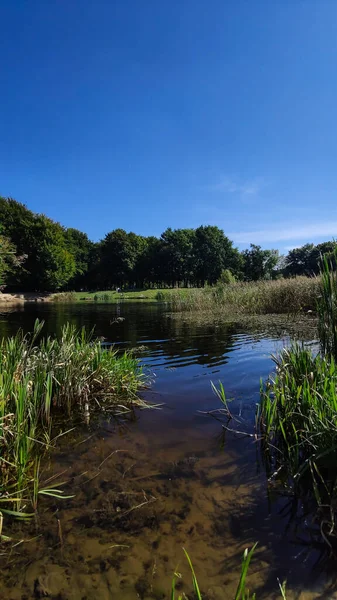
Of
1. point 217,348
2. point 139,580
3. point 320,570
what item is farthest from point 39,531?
point 217,348

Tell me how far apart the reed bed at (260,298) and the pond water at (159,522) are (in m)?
12.1

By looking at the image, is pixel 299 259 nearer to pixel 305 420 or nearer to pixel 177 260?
pixel 177 260

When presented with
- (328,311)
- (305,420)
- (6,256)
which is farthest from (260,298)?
(6,256)

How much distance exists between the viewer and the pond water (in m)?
2.20

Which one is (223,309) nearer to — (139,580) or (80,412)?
(80,412)

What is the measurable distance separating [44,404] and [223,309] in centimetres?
1780

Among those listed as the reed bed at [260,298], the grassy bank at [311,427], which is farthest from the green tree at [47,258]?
the grassy bank at [311,427]

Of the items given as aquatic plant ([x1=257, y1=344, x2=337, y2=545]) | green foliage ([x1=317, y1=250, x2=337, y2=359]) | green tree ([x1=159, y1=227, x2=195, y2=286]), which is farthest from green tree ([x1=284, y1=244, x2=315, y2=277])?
aquatic plant ([x1=257, y1=344, x2=337, y2=545])

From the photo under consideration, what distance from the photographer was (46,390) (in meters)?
4.55

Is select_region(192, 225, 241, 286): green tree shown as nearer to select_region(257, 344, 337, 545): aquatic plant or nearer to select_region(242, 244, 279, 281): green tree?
select_region(242, 244, 279, 281): green tree

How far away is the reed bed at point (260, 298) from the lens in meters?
17.5

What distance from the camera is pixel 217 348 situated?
34.3 feet

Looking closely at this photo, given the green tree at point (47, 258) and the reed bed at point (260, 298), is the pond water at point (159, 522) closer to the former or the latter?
the reed bed at point (260, 298)

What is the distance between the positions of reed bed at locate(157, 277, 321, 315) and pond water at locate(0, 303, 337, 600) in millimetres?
12094
